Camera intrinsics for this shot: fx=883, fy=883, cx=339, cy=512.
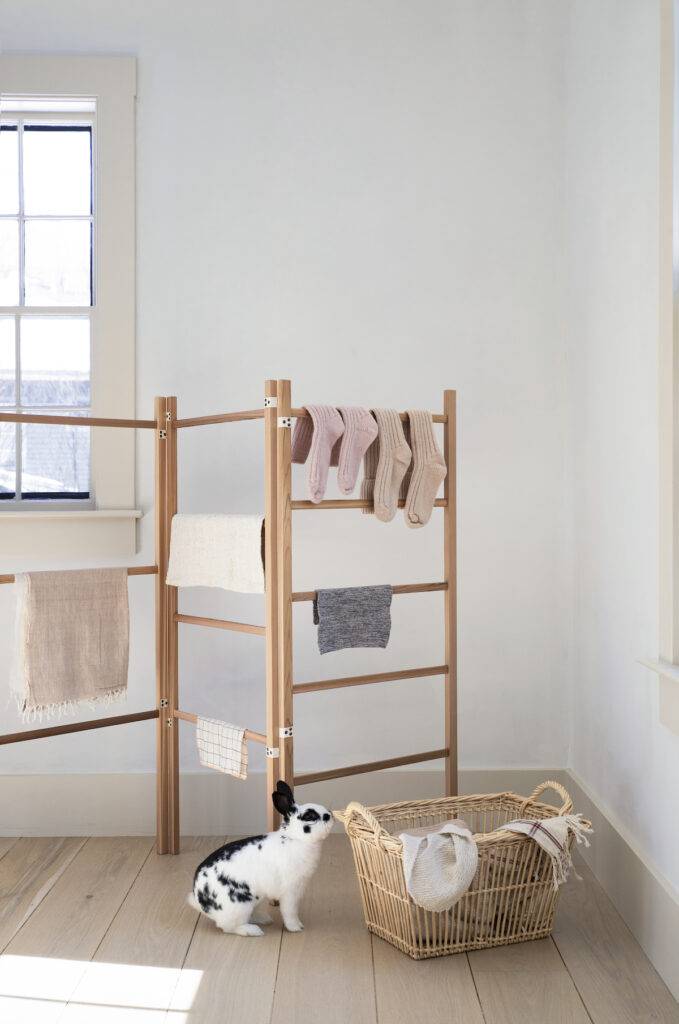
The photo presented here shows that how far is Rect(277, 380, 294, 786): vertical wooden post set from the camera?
7.05 ft

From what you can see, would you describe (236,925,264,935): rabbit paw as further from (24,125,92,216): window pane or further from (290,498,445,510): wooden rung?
(24,125,92,216): window pane

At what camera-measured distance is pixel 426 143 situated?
2738 millimetres

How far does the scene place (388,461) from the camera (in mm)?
2242

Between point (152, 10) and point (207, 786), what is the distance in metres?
2.40

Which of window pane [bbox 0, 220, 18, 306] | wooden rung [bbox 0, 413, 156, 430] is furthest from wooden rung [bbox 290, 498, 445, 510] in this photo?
window pane [bbox 0, 220, 18, 306]

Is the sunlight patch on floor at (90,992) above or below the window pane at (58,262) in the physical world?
below

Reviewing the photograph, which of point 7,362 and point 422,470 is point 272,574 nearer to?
point 422,470

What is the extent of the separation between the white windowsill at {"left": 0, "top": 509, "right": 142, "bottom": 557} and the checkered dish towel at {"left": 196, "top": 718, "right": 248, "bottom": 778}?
2.09 feet

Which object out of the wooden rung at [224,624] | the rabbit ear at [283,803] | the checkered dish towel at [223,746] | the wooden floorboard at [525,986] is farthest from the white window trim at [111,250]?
the wooden floorboard at [525,986]

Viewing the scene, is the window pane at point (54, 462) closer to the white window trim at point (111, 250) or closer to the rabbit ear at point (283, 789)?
the white window trim at point (111, 250)

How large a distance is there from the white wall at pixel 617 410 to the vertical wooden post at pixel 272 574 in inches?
34.3

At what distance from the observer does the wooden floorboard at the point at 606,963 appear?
173 cm

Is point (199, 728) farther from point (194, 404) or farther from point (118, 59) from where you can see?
point (118, 59)

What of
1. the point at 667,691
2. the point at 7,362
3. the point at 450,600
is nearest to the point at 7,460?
the point at 7,362
